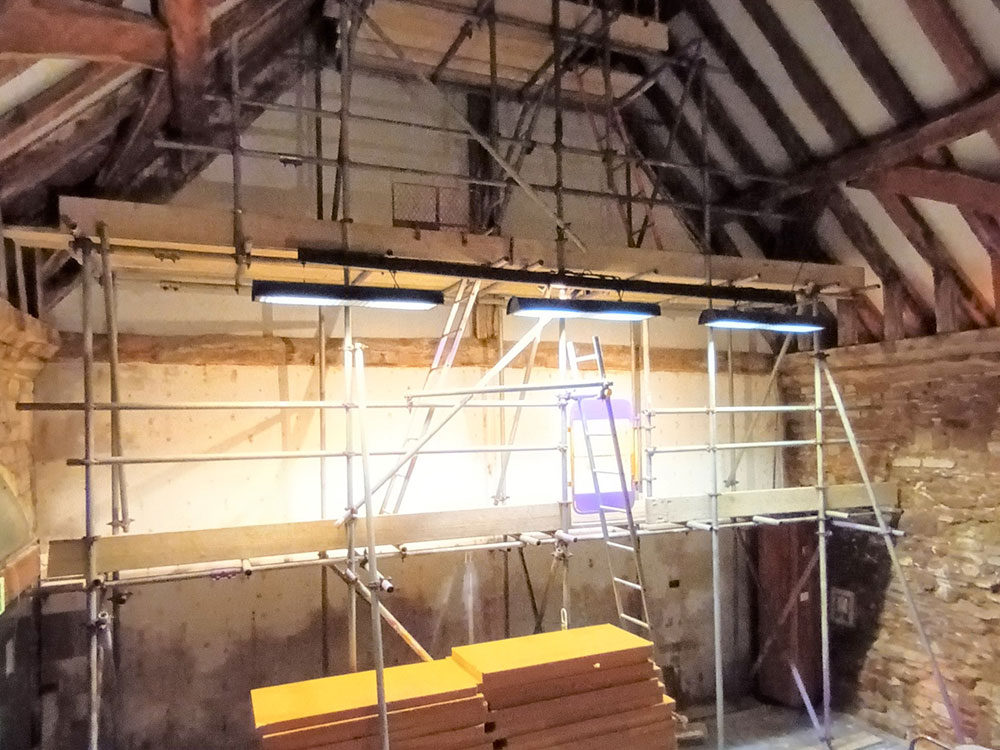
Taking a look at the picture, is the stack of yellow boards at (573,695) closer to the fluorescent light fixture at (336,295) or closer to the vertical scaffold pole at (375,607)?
the vertical scaffold pole at (375,607)

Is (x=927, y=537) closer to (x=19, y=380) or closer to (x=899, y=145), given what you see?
(x=899, y=145)

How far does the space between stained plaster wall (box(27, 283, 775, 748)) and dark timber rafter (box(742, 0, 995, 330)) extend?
2.16 m

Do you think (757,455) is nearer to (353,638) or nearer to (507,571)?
(507,571)

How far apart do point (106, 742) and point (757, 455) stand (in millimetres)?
5172

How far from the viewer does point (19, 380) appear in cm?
408

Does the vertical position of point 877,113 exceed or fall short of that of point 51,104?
it exceeds it

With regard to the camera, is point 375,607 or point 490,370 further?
point 490,370

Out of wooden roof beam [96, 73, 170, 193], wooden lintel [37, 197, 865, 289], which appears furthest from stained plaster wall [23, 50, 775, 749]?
wooden lintel [37, 197, 865, 289]

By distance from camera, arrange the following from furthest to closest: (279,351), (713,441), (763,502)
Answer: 1. (763,502)
2. (713,441)
3. (279,351)

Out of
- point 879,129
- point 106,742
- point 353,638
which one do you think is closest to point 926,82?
point 879,129

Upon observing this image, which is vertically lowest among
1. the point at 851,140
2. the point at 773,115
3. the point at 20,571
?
the point at 20,571

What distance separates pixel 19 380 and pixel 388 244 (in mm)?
2076

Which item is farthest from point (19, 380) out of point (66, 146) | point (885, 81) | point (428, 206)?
point (885, 81)

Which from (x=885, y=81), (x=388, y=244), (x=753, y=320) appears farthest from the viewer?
(x=753, y=320)
